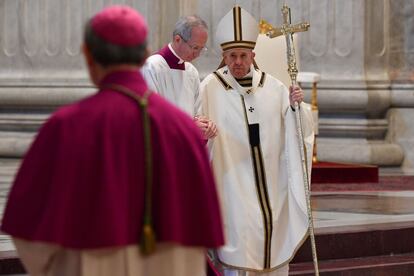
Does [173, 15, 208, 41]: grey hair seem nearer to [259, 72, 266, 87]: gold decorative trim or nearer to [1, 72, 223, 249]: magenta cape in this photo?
[259, 72, 266, 87]: gold decorative trim

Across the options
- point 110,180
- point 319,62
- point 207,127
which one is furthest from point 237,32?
point 319,62

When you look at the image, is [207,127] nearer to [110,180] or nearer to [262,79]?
[262,79]

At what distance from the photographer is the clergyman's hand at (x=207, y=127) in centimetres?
564

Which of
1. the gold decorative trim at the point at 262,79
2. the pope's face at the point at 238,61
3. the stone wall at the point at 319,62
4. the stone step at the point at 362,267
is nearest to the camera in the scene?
the pope's face at the point at 238,61

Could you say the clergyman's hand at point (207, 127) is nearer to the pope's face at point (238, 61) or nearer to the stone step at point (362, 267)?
the pope's face at point (238, 61)

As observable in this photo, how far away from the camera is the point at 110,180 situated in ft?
10.1

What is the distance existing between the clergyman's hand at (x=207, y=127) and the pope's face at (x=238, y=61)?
38 centimetres

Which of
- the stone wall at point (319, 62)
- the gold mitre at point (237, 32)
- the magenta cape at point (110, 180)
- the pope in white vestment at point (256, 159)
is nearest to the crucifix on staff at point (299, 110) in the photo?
the pope in white vestment at point (256, 159)

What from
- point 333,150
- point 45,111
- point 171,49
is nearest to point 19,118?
point 45,111

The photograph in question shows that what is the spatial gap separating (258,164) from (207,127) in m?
0.47

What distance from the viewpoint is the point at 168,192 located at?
3139 millimetres

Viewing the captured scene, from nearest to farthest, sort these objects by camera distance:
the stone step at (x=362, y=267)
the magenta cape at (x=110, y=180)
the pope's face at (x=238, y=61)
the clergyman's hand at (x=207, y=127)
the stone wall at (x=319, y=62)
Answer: the magenta cape at (x=110, y=180), the clergyman's hand at (x=207, y=127), the pope's face at (x=238, y=61), the stone step at (x=362, y=267), the stone wall at (x=319, y=62)

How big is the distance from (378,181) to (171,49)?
4.85m

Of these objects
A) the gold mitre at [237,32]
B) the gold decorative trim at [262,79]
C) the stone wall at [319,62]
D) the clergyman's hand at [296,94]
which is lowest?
the stone wall at [319,62]
